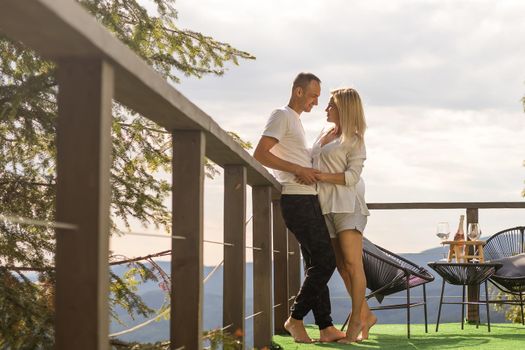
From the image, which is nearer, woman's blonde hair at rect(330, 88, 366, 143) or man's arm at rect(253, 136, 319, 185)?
man's arm at rect(253, 136, 319, 185)

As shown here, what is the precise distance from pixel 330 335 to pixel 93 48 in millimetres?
3499

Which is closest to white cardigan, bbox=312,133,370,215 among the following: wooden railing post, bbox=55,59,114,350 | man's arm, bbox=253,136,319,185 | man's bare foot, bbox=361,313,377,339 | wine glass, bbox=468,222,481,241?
man's arm, bbox=253,136,319,185

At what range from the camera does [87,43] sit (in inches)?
54.0

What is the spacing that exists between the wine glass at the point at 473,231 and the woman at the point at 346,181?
2.36 metres

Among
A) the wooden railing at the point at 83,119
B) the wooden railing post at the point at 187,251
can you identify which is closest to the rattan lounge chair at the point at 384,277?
the wooden railing post at the point at 187,251

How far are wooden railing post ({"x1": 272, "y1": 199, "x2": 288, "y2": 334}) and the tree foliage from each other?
1.66ft

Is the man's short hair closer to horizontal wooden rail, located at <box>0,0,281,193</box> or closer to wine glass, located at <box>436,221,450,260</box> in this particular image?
horizontal wooden rail, located at <box>0,0,281,193</box>

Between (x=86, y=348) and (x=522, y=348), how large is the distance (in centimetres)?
387

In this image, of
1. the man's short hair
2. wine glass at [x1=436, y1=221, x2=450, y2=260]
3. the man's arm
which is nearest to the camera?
the man's arm

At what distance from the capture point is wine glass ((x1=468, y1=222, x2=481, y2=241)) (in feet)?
22.4

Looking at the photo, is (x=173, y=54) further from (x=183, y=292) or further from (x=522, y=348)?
(x=183, y=292)

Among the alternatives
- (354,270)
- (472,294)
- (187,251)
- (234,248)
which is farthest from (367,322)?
(187,251)

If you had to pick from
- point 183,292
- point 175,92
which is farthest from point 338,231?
point 175,92

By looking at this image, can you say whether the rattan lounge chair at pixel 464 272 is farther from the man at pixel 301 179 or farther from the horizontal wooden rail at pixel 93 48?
the horizontal wooden rail at pixel 93 48
